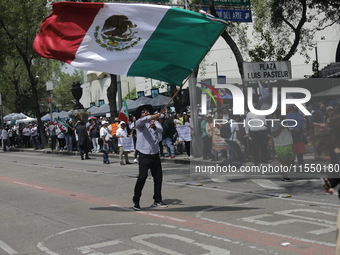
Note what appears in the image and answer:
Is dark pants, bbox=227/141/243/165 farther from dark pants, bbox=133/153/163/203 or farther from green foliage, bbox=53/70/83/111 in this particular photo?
green foliage, bbox=53/70/83/111

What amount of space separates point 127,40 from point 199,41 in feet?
4.42

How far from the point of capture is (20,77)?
5472 centimetres

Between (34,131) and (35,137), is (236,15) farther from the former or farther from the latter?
(34,131)

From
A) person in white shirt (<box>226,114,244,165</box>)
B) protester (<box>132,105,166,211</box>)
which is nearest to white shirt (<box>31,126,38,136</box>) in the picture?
person in white shirt (<box>226,114,244,165</box>)

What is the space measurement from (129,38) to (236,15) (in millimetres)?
8206

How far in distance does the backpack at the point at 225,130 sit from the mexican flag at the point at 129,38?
17.1 feet

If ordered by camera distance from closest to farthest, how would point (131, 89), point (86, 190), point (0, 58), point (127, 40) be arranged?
point (127, 40)
point (86, 190)
point (0, 58)
point (131, 89)

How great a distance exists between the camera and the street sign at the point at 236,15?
1681 cm

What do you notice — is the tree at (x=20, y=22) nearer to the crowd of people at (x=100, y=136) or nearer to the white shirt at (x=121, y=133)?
the crowd of people at (x=100, y=136)

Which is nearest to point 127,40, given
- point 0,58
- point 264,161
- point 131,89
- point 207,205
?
point 207,205

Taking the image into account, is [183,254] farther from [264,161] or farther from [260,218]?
[264,161]

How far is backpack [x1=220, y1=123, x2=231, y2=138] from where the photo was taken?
47.8 ft

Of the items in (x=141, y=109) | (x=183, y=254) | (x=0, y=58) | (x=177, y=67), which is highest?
(x=0, y=58)

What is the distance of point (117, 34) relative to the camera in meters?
9.59
